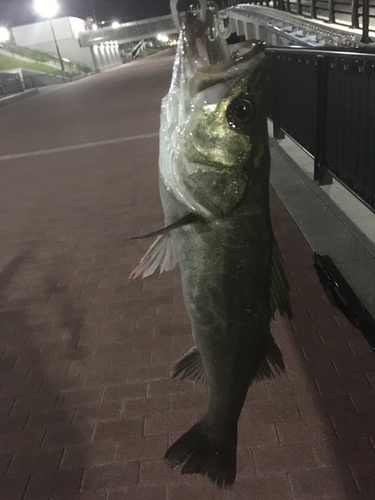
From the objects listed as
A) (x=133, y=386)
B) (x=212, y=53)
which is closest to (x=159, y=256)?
(x=212, y=53)

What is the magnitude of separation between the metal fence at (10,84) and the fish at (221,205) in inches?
1204

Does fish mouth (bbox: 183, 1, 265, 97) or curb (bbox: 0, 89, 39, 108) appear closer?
fish mouth (bbox: 183, 1, 265, 97)

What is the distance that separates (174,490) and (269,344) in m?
1.32

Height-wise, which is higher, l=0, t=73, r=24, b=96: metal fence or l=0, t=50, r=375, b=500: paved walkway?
l=0, t=50, r=375, b=500: paved walkway

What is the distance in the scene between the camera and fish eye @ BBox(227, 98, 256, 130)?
5.16 ft

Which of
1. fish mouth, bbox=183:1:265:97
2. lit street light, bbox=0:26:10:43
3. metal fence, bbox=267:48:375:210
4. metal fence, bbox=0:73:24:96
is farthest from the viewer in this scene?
lit street light, bbox=0:26:10:43

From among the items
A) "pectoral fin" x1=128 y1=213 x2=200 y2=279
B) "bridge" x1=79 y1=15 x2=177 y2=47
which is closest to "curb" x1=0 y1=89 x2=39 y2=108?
"pectoral fin" x1=128 y1=213 x2=200 y2=279

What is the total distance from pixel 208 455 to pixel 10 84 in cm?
3157

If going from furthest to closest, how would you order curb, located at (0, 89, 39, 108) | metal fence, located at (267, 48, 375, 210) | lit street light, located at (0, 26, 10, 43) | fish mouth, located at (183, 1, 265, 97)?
lit street light, located at (0, 26, 10, 43)
curb, located at (0, 89, 39, 108)
metal fence, located at (267, 48, 375, 210)
fish mouth, located at (183, 1, 265, 97)

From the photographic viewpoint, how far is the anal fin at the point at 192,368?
2.06 meters

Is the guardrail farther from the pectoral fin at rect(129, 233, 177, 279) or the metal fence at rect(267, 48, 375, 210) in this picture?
the pectoral fin at rect(129, 233, 177, 279)

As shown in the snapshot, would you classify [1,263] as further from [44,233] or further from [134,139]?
[134,139]

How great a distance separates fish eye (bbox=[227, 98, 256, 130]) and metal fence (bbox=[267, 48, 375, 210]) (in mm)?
3233

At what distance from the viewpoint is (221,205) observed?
64.5 inches
